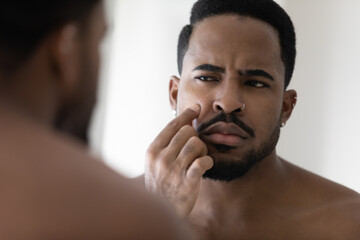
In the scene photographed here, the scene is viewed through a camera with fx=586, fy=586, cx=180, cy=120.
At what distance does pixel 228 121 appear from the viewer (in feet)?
4.22

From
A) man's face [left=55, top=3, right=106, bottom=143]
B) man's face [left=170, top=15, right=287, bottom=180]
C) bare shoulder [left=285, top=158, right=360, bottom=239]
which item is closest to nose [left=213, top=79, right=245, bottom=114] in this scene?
man's face [left=170, top=15, right=287, bottom=180]

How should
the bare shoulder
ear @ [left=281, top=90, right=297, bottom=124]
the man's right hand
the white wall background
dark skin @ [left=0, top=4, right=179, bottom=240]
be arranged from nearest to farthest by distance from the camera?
dark skin @ [left=0, top=4, right=179, bottom=240] < the man's right hand < the bare shoulder < ear @ [left=281, top=90, right=297, bottom=124] < the white wall background

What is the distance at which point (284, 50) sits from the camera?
1448 mm

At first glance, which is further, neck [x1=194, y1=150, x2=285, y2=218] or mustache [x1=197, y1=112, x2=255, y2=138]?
neck [x1=194, y1=150, x2=285, y2=218]

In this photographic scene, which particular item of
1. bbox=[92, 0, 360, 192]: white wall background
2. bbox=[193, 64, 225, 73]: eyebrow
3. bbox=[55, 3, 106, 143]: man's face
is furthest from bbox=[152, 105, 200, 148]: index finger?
bbox=[92, 0, 360, 192]: white wall background

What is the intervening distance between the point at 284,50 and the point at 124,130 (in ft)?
3.18

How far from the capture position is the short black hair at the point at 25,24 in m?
0.54

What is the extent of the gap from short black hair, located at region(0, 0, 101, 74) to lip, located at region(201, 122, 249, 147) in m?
0.77

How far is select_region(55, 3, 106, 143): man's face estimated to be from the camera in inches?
23.1

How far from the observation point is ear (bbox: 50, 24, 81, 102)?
0.56 meters

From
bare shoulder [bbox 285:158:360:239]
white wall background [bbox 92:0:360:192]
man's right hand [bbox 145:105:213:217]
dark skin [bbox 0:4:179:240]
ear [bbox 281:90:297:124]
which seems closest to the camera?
dark skin [bbox 0:4:179:240]

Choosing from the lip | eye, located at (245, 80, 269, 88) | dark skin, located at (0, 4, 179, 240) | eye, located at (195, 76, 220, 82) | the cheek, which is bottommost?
dark skin, located at (0, 4, 179, 240)

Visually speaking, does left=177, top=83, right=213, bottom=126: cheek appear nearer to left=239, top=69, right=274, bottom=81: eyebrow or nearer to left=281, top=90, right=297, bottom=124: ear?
left=239, top=69, right=274, bottom=81: eyebrow

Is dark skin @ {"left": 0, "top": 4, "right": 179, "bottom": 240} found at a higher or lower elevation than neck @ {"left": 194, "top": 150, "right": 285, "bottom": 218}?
lower
